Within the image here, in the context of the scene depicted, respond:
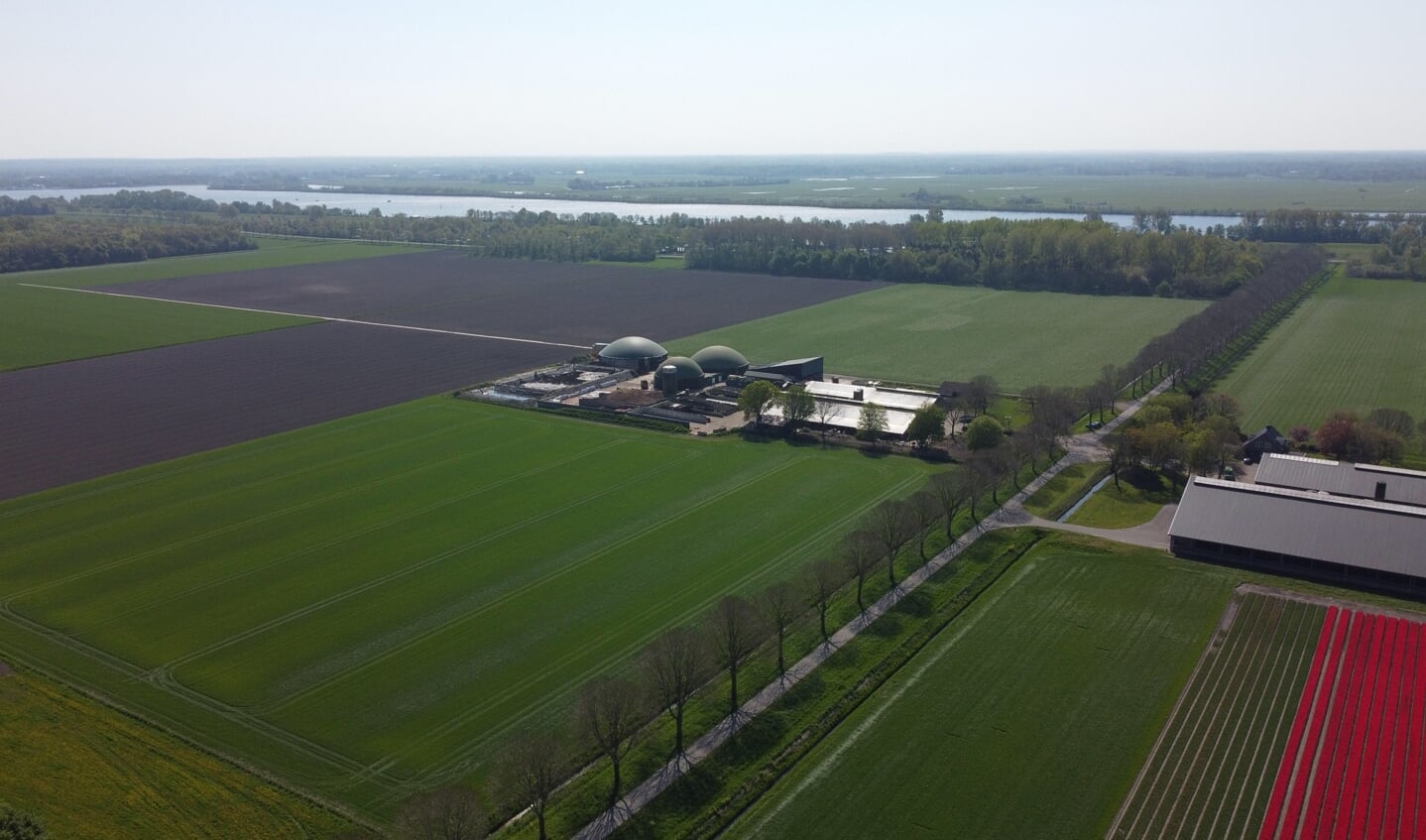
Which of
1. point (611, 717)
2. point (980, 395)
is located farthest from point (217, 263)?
point (611, 717)

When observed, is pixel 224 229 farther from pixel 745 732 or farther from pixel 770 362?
pixel 745 732

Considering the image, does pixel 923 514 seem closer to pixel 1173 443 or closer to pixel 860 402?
pixel 1173 443

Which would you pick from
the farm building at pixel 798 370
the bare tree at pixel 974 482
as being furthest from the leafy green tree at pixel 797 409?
the bare tree at pixel 974 482

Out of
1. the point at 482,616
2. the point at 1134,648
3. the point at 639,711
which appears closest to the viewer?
the point at 639,711

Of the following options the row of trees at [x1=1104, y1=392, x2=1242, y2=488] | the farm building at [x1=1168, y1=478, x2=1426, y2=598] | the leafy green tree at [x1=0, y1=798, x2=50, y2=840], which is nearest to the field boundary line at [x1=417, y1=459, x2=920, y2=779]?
the leafy green tree at [x1=0, y1=798, x2=50, y2=840]

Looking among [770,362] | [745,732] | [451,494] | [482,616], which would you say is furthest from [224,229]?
[745,732]

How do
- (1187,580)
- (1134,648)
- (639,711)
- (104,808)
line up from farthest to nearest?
(1187,580)
(1134,648)
(639,711)
(104,808)

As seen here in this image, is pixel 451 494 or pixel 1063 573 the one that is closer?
pixel 1063 573

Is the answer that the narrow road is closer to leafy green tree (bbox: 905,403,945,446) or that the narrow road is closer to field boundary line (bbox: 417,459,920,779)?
field boundary line (bbox: 417,459,920,779)
